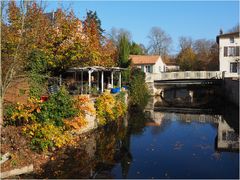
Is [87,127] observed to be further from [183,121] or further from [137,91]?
[137,91]

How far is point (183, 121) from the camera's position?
77.7 ft

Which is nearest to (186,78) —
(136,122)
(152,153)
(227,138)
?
(136,122)

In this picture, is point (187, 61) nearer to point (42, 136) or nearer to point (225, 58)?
point (225, 58)

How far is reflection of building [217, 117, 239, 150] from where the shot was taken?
1463 cm

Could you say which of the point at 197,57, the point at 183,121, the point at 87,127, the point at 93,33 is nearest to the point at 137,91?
the point at 93,33

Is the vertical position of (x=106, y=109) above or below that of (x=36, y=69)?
below

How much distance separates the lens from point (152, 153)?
44.2 ft

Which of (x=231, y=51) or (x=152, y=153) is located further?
(x=231, y=51)

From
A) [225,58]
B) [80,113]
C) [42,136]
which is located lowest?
[42,136]

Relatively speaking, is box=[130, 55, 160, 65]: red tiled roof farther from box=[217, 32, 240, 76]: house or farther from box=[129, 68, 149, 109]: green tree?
box=[129, 68, 149, 109]: green tree

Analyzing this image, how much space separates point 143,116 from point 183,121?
3.55 metres

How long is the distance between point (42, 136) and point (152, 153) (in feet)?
15.1

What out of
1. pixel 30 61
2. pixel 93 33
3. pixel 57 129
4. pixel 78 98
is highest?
pixel 93 33

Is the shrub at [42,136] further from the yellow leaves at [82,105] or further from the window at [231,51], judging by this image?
the window at [231,51]
